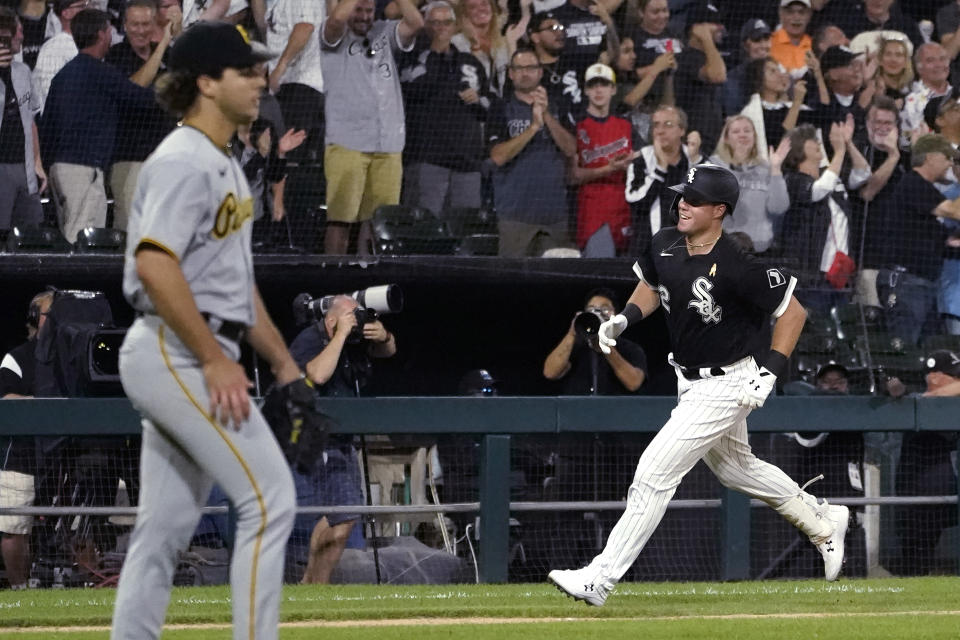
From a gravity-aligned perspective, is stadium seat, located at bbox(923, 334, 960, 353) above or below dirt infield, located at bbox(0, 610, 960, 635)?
above

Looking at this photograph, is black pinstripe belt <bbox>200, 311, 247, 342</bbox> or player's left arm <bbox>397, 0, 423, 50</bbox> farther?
player's left arm <bbox>397, 0, 423, 50</bbox>

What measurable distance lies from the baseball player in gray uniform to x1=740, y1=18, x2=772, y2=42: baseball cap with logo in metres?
7.91

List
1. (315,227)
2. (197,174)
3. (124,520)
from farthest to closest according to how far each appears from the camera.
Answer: (315,227), (124,520), (197,174)

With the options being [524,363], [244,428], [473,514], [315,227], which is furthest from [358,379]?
[244,428]

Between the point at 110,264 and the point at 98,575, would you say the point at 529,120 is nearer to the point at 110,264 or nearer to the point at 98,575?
the point at 110,264

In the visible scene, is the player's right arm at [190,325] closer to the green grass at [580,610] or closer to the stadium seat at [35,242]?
the green grass at [580,610]

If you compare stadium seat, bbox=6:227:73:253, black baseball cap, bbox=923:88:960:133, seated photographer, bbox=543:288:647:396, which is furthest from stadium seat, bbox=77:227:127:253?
black baseball cap, bbox=923:88:960:133

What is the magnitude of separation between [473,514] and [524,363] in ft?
9.69

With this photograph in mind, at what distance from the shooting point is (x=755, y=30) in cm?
1085

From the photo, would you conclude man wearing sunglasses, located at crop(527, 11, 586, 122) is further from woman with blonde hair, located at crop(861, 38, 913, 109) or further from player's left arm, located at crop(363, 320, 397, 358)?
player's left arm, located at crop(363, 320, 397, 358)

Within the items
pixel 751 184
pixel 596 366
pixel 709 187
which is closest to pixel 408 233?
pixel 596 366

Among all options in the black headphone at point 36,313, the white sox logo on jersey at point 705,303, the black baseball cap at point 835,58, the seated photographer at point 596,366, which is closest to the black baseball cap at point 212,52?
the white sox logo on jersey at point 705,303

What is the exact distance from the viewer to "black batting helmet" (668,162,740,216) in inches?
237

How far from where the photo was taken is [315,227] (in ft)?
31.0
